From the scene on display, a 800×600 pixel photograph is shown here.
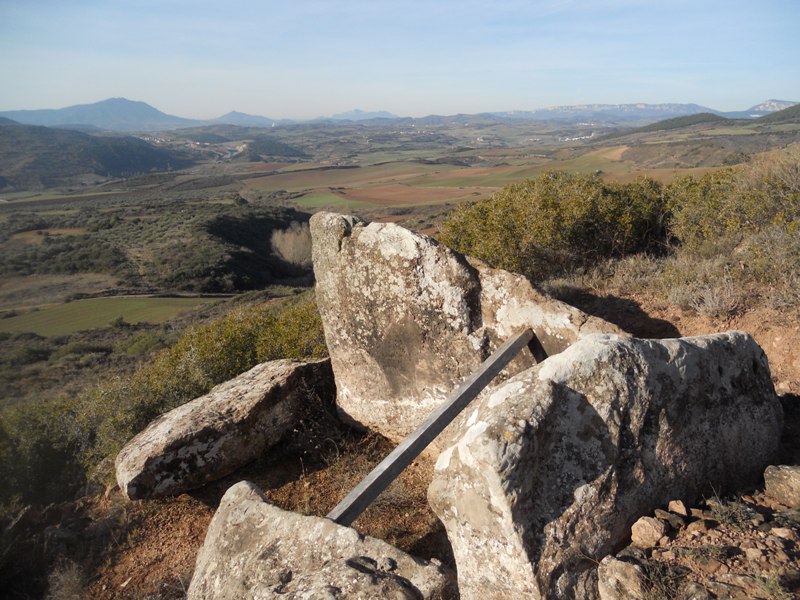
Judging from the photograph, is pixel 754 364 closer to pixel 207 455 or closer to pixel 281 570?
pixel 281 570

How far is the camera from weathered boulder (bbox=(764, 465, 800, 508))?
11.6 ft

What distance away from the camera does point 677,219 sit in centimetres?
1013

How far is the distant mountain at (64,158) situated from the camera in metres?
119

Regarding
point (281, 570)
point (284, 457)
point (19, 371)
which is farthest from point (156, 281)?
point (281, 570)

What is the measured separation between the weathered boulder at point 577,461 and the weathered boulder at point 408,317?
48.5 inches

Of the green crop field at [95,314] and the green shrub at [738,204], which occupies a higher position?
the green shrub at [738,204]

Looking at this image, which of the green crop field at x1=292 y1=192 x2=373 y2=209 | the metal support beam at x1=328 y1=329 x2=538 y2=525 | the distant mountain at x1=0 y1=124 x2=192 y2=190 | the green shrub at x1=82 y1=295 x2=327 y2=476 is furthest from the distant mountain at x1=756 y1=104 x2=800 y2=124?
the distant mountain at x1=0 y1=124 x2=192 y2=190

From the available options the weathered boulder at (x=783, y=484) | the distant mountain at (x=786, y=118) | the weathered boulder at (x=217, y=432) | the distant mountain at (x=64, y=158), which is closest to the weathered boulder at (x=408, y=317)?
the weathered boulder at (x=217, y=432)

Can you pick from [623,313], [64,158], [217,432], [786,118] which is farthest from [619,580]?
[64,158]

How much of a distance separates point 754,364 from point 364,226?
163 inches

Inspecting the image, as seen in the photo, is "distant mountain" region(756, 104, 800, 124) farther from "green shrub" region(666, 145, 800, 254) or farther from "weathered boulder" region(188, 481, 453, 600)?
"weathered boulder" region(188, 481, 453, 600)

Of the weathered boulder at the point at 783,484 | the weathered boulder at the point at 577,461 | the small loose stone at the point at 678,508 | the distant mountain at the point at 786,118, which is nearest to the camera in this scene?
the weathered boulder at the point at 577,461

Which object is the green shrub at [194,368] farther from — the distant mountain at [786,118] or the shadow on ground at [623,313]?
the distant mountain at [786,118]

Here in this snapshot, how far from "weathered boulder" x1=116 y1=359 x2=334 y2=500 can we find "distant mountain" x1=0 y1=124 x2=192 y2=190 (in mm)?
130186
